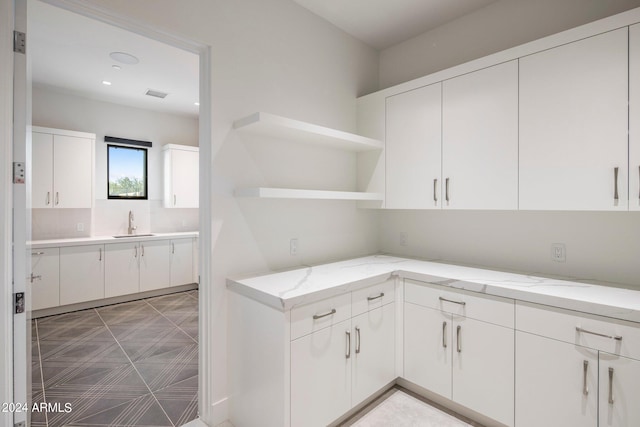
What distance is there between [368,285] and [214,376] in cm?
116

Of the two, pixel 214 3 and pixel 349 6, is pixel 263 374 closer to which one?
pixel 214 3

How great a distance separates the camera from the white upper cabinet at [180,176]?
5.09 metres

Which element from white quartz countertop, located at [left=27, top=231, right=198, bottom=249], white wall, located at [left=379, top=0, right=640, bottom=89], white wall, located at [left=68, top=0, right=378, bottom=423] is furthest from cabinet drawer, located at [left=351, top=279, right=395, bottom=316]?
white quartz countertop, located at [left=27, top=231, right=198, bottom=249]

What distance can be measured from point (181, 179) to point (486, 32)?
15.3 ft

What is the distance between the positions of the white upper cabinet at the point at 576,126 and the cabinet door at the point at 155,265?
186 inches

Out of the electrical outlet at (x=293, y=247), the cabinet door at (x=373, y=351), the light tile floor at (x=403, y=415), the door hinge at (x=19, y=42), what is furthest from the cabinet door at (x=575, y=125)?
the door hinge at (x=19, y=42)

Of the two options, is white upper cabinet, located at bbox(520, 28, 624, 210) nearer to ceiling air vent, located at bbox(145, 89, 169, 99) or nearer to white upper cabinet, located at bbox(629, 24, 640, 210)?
white upper cabinet, located at bbox(629, 24, 640, 210)

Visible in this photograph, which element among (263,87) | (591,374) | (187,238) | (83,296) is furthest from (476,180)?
(83,296)

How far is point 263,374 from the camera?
1.73m

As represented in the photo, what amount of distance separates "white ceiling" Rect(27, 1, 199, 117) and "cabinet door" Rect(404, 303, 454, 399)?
3298 mm

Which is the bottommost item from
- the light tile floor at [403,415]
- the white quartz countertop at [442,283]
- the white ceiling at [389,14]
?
the light tile floor at [403,415]

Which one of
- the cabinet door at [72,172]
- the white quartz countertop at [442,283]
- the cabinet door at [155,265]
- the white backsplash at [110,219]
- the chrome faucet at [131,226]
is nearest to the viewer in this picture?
the white quartz countertop at [442,283]

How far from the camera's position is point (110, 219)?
4.79 meters

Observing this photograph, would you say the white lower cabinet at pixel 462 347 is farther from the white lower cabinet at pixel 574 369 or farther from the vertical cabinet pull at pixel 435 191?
the vertical cabinet pull at pixel 435 191
